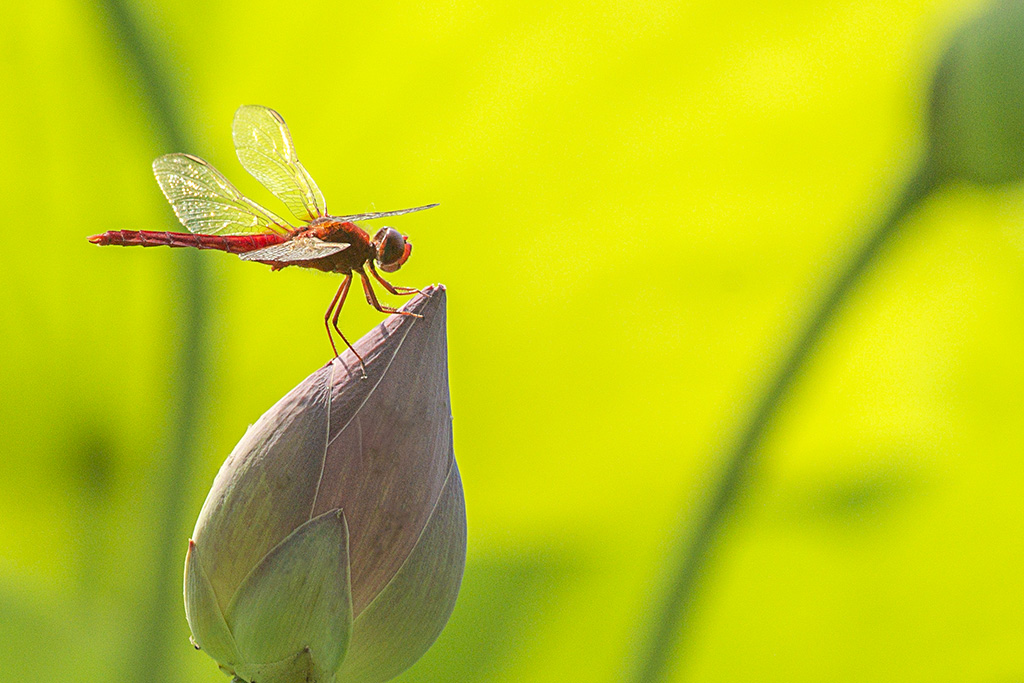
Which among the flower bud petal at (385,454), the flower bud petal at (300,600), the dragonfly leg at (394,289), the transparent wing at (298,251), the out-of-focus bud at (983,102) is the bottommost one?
the flower bud petal at (300,600)

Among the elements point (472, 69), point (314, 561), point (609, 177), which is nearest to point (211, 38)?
point (472, 69)

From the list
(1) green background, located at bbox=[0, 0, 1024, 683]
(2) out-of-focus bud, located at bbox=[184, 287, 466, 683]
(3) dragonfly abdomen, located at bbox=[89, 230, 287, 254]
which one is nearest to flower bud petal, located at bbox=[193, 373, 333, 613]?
(2) out-of-focus bud, located at bbox=[184, 287, 466, 683]

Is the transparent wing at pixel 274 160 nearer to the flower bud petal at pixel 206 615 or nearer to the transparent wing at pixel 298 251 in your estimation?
the transparent wing at pixel 298 251

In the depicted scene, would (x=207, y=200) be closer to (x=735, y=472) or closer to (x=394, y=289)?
(x=394, y=289)

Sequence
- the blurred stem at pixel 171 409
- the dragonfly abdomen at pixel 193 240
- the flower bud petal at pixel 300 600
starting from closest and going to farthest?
the flower bud petal at pixel 300 600 → the dragonfly abdomen at pixel 193 240 → the blurred stem at pixel 171 409

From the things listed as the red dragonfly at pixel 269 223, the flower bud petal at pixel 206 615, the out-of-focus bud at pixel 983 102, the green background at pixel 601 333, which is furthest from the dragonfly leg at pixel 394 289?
the out-of-focus bud at pixel 983 102

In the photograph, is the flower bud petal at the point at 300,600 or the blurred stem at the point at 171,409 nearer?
the flower bud petal at the point at 300,600
